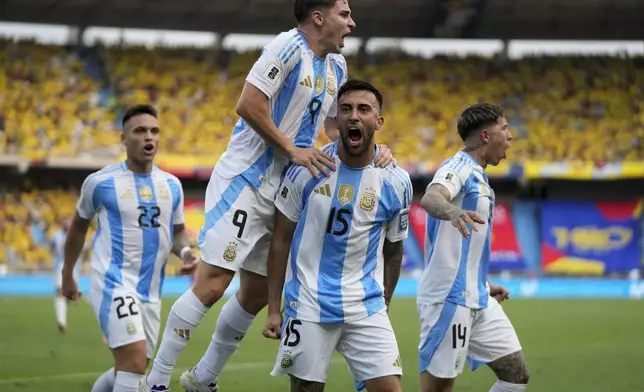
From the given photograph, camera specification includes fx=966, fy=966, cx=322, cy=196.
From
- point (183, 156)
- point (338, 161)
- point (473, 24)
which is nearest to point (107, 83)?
point (183, 156)

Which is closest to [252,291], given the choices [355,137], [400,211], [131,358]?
[131,358]

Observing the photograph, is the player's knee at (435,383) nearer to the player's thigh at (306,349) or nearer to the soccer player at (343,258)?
the soccer player at (343,258)

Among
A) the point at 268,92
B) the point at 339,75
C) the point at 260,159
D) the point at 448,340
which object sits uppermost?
the point at 339,75

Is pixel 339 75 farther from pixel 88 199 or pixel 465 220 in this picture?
pixel 88 199

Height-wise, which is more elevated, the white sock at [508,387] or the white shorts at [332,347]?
the white shorts at [332,347]

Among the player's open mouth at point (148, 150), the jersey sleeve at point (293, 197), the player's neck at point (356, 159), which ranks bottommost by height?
the jersey sleeve at point (293, 197)

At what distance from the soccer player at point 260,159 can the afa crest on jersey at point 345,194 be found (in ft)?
2.07

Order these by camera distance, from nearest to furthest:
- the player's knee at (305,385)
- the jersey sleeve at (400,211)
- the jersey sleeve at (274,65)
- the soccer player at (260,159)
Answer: the player's knee at (305,385), the jersey sleeve at (400,211), the jersey sleeve at (274,65), the soccer player at (260,159)

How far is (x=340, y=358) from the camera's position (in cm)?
1372

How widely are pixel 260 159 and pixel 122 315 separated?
1827 mm

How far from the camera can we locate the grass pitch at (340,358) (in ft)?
35.6

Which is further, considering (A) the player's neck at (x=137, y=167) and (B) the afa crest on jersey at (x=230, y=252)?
(A) the player's neck at (x=137, y=167)

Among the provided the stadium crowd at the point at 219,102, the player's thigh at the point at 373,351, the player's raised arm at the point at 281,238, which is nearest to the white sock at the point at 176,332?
the player's raised arm at the point at 281,238

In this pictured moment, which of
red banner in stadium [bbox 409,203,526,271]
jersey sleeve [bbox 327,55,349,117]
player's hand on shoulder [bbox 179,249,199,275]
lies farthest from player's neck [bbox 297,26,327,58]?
red banner in stadium [bbox 409,203,526,271]
